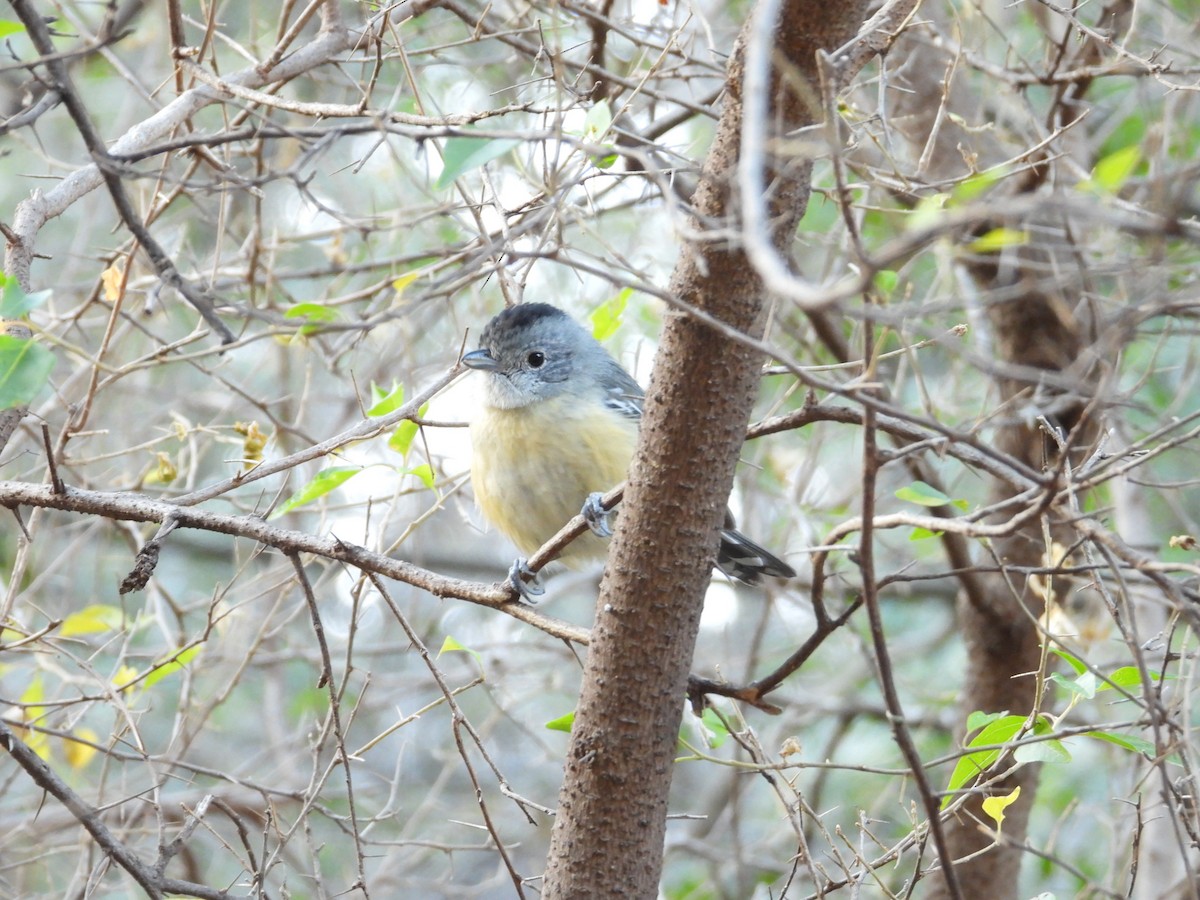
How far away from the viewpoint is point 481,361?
4336 millimetres

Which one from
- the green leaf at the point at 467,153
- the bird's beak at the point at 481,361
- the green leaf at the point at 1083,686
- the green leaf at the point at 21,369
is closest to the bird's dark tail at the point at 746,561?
the bird's beak at the point at 481,361

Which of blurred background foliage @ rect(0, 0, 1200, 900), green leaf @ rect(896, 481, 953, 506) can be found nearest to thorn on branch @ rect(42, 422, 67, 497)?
blurred background foliage @ rect(0, 0, 1200, 900)

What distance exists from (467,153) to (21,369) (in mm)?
926

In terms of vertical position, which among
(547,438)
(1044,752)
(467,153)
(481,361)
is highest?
(481,361)

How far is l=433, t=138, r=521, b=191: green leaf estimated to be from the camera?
89.3 inches

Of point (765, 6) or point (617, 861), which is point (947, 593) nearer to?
point (617, 861)

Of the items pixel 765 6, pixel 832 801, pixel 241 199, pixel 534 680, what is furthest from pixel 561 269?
pixel 765 6

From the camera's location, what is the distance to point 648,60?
4914 millimetres

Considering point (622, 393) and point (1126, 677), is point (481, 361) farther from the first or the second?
point (1126, 677)

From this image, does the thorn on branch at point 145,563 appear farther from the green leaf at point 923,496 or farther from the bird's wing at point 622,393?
the bird's wing at point 622,393

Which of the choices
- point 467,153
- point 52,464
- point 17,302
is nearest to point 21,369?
point 17,302

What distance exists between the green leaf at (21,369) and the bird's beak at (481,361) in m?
2.06

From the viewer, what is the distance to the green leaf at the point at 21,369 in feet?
7.07

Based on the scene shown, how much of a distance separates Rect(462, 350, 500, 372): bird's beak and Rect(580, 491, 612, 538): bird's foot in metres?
0.61
